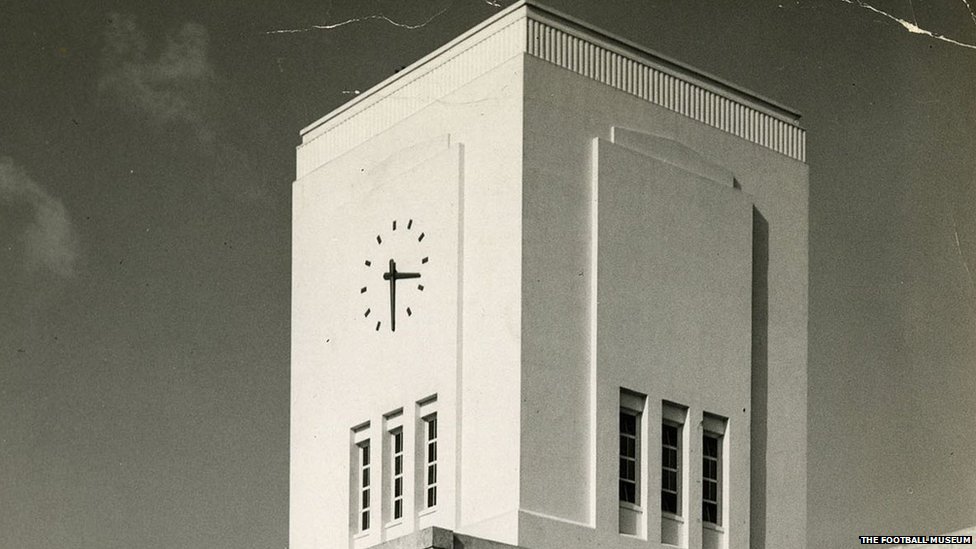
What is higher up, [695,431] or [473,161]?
[473,161]

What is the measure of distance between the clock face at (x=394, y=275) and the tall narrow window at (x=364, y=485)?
1.91 metres

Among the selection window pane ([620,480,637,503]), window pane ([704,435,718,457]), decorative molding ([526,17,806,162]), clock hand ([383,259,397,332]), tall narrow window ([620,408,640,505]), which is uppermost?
decorative molding ([526,17,806,162])

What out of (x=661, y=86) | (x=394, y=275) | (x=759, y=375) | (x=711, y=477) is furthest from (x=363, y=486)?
(x=661, y=86)

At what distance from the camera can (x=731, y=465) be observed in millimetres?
36344

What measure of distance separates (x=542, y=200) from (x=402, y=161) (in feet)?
10.5

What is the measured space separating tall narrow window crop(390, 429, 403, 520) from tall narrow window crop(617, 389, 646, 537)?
3.46m

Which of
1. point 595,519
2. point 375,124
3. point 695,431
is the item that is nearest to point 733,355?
point 695,431

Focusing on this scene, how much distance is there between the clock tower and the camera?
112 feet

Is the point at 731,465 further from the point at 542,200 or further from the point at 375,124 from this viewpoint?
the point at 375,124

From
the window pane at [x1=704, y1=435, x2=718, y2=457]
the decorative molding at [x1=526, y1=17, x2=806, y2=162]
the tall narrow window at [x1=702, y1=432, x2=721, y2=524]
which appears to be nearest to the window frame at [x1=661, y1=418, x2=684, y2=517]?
the tall narrow window at [x1=702, y1=432, x2=721, y2=524]

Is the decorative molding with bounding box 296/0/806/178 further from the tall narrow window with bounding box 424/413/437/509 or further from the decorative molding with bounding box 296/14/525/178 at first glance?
the tall narrow window with bounding box 424/413/437/509

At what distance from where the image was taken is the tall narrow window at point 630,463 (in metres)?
34.8

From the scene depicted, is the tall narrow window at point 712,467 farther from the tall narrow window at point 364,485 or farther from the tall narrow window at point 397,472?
the tall narrow window at point 364,485

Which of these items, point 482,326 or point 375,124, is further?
point 375,124
